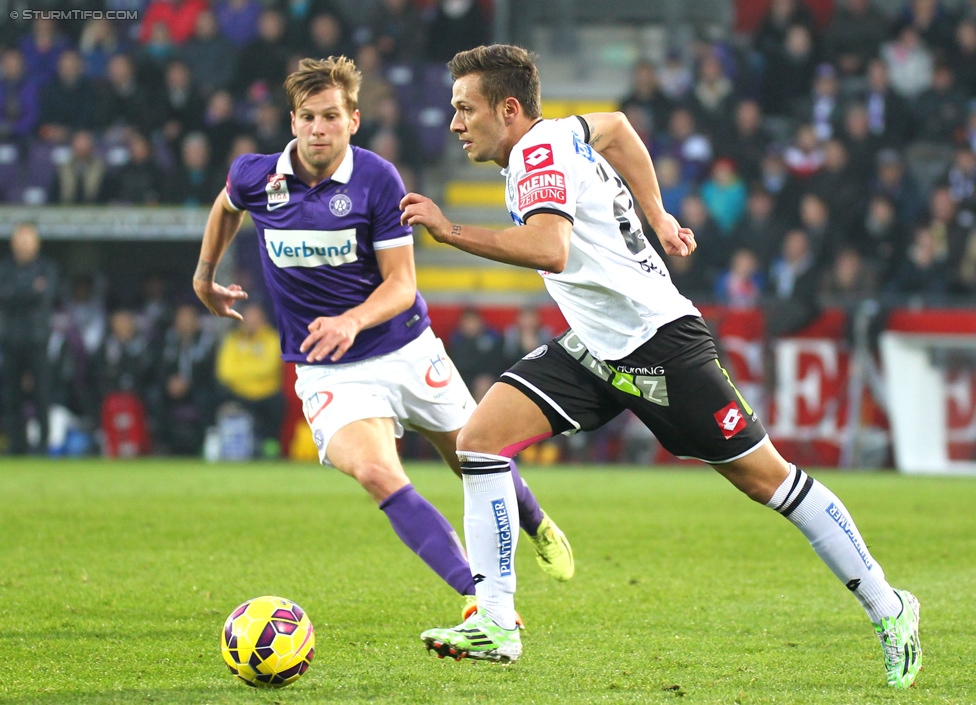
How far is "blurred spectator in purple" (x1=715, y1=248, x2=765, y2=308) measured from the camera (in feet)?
50.8

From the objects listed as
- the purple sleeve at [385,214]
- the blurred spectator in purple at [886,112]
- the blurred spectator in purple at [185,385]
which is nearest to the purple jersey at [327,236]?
the purple sleeve at [385,214]

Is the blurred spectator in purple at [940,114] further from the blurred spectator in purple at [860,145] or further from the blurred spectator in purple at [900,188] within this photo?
the blurred spectator in purple at [900,188]

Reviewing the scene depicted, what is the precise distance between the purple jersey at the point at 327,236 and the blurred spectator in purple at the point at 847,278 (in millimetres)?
9662

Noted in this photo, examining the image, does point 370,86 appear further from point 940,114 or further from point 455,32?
point 940,114


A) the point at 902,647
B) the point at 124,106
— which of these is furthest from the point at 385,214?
the point at 124,106

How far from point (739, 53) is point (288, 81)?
1379 cm

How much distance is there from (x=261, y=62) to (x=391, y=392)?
13663 mm

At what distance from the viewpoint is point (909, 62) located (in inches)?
728

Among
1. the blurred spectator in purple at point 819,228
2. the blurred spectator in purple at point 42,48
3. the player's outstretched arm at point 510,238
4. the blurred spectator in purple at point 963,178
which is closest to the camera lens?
the player's outstretched arm at point 510,238

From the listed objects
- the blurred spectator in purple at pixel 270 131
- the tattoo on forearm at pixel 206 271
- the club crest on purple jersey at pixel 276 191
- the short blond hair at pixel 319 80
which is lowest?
the tattoo on forearm at pixel 206 271

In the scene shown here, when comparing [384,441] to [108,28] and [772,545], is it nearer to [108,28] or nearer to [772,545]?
[772,545]

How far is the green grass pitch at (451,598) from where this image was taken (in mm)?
4711

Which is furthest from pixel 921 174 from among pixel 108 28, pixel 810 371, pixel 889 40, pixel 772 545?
pixel 108 28

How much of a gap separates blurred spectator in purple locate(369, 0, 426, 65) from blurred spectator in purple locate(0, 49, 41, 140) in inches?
185
